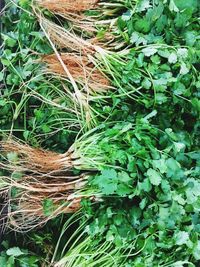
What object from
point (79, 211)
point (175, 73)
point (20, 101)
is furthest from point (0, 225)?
point (175, 73)

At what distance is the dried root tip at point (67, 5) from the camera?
1723 mm

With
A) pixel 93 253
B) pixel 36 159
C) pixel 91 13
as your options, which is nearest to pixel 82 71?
pixel 91 13

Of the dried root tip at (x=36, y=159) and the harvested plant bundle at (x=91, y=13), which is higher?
the harvested plant bundle at (x=91, y=13)

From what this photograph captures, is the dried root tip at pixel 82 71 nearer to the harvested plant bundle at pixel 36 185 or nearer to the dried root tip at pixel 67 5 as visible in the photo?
the dried root tip at pixel 67 5

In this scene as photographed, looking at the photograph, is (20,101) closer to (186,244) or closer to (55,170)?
(55,170)

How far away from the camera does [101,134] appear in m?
1.67

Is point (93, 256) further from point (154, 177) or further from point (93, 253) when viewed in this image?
point (154, 177)

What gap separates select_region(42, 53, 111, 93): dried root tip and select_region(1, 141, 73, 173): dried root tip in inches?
9.7

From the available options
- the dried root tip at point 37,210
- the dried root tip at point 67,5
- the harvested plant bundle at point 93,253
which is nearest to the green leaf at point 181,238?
the harvested plant bundle at point 93,253

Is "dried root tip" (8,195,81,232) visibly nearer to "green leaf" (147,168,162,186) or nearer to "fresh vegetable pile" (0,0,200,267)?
"fresh vegetable pile" (0,0,200,267)

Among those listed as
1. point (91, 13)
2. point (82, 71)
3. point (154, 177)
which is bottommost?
point (154, 177)

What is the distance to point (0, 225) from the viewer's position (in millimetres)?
1772

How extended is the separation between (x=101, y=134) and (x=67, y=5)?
1.40 feet

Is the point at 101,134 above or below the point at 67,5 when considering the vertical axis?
below
